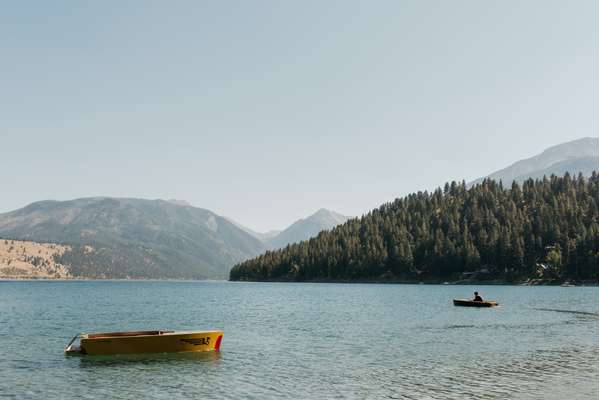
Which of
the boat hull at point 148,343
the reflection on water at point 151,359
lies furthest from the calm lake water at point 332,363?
the boat hull at point 148,343

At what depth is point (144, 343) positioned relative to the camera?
5016 cm

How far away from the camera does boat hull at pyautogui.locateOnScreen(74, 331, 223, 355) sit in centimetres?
4959

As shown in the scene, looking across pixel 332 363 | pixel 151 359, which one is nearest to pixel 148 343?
pixel 151 359

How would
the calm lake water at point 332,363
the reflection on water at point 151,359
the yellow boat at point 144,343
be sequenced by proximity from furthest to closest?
the yellow boat at point 144,343
the reflection on water at point 151,359
the calm lake water at point 332,363

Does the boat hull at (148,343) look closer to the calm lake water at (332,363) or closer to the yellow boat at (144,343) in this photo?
the yellow boat at (144,343)

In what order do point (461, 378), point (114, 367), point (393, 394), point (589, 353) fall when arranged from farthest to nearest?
point (589, 353) < point (114, 367) < point (461, 378) < point (393, 394)

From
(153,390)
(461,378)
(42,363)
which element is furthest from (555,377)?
(42,363)

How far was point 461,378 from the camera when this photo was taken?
128 feet

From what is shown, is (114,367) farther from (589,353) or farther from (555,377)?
(589,353)

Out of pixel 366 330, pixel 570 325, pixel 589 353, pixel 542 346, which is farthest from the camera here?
pixel 570 325

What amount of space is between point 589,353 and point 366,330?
2688 centimetres

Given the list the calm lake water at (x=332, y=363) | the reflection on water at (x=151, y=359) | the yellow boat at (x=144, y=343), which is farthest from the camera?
the yellow boat at (x=144, y=343)

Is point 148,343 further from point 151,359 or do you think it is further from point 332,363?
point 332,363

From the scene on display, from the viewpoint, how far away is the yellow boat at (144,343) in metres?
49.6
